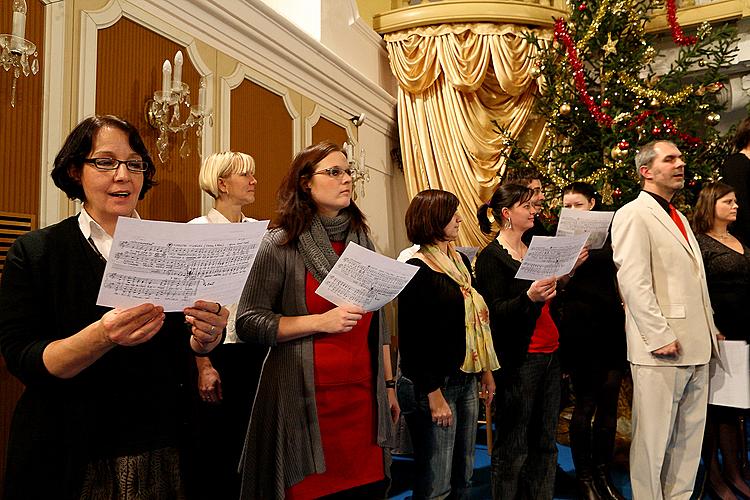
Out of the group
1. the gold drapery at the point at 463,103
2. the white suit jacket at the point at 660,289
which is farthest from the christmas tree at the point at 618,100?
the white suit jacket at the point at 660,289

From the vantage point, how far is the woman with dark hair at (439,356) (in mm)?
2197

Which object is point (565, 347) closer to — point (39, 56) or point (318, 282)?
point (318, 282)

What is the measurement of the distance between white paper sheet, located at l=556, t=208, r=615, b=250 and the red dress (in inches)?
42.9

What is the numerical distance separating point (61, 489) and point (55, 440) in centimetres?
9

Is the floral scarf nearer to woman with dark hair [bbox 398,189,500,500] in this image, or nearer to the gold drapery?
woman with dark hair [bbox 398,189,500,500]

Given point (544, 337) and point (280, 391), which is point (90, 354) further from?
point (544, 337)

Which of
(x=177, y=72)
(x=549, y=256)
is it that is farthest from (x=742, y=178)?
(x=177, y=72)

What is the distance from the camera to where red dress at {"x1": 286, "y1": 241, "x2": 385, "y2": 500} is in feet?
5.71

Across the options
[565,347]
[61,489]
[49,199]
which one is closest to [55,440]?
[61,489]

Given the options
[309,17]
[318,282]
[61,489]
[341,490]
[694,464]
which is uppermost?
[309,17]

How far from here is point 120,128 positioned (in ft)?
4.46

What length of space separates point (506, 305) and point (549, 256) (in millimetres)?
340

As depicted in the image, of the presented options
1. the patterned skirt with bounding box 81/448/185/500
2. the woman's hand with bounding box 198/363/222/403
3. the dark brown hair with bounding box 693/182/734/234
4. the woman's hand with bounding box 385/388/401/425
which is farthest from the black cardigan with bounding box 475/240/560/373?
the patterned skirt with bounding box 81/448/185/500

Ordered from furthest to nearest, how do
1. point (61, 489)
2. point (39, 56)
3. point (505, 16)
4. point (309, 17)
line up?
point (505, 16) → point (309, 17) → point (39, 56) → point (61, 489)
